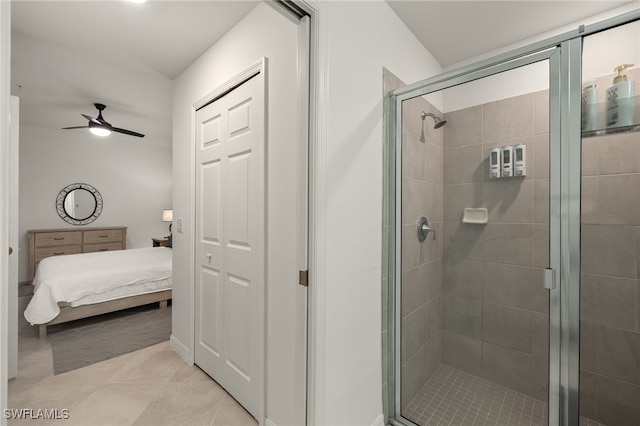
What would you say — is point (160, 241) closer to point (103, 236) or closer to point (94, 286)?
point (103, 236)

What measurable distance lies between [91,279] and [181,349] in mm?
1468

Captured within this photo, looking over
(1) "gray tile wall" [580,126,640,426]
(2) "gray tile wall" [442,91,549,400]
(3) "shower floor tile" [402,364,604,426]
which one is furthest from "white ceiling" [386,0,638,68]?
(3) "shower floor tile" [402,364,604,426]

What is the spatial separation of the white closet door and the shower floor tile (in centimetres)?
92

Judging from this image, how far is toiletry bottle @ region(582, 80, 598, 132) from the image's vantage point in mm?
1125

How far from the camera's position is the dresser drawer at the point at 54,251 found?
425cm

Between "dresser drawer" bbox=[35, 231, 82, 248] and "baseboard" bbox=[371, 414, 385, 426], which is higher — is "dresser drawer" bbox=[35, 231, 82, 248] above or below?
above

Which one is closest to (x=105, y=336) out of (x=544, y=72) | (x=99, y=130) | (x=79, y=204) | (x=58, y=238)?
(x=99, y=130)

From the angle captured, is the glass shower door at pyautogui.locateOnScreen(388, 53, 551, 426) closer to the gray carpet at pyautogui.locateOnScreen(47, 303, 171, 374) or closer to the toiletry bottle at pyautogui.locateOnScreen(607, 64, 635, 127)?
the toiletry bottle at pyautogui.locateOnScreen(607, 64, 635, 127)

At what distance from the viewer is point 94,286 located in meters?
3.01

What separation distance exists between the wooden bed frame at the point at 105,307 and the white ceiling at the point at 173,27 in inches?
89.4

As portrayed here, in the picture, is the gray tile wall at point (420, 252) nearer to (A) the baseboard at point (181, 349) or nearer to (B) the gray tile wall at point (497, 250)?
(B) the gray tile wall at point (497, 250)

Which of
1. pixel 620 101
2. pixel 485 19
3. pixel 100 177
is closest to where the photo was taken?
pixel 620 101

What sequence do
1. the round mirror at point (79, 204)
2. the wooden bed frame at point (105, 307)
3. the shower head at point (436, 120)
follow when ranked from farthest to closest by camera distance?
1. the round mirror at point (79, 204)
2. the wooden bed frame at point (105, 307)
3. the shower head at point (436, 120)

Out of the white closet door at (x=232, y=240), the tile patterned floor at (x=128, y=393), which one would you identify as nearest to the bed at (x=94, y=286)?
the tile patterned floor at (x=128, y=393)
